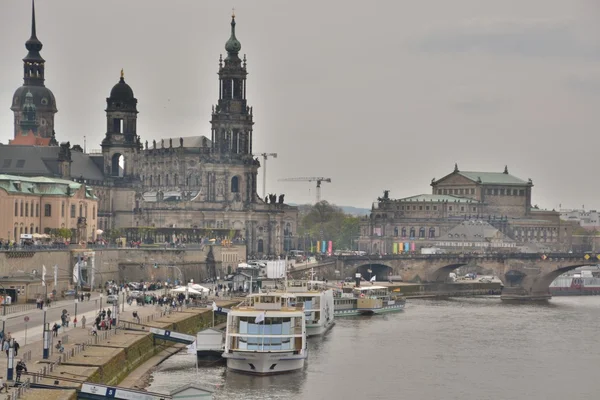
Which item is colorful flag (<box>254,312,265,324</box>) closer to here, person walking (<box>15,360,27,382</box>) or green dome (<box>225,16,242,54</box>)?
person walking (<box>15,360,27,382</box>)

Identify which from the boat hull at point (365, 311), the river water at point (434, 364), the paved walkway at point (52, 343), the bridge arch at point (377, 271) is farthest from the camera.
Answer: the bridge arch at point (377, 271)

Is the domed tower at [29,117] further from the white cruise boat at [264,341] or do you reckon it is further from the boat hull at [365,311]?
the white cruise boat at [264,341]

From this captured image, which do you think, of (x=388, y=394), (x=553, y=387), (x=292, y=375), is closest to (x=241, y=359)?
(x=292, y=375)

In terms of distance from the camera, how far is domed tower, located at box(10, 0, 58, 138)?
610ft

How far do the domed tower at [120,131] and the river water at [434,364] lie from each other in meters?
68.1

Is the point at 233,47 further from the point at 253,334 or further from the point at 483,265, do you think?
the point at 253,334

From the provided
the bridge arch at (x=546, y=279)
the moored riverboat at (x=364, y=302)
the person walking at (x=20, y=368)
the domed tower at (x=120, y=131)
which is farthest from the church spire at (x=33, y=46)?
the person walking at (x=20, y=368)

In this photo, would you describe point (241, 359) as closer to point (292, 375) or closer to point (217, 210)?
point (292, 375)

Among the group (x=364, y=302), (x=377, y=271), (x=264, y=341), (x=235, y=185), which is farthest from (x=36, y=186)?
(x=377, y=271)

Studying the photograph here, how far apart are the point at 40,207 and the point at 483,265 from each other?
7660 cm

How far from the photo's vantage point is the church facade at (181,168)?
598 ft

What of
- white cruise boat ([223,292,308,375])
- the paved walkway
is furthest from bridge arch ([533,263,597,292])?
white cruise boat ([223,292,308,375])

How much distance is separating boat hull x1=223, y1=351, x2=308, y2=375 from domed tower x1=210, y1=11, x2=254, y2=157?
108 m

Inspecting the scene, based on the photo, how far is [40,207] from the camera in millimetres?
128250
